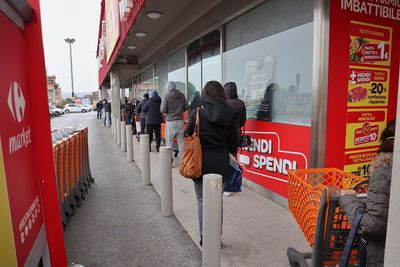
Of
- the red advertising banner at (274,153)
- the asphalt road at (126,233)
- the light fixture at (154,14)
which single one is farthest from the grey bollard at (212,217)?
the light fixture at (154,14)

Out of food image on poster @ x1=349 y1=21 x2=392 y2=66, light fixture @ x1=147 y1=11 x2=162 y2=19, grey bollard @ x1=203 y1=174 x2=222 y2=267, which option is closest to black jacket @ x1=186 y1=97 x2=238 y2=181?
grey bollard @ x1=203 y1=174 x2=222 y2=267

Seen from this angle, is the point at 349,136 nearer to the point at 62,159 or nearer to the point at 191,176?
the point at 191,176

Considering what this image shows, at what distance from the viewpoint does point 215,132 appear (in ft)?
10.1

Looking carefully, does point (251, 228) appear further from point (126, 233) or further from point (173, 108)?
point (173, 108)

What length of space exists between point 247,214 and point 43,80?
3.12 meters

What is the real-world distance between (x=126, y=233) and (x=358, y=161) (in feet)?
10.7

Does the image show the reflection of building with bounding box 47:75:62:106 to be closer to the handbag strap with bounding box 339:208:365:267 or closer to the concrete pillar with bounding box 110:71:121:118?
the concrete pillar with bounding box 110:71:121:118

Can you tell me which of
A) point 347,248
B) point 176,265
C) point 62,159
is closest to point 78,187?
point 62,159

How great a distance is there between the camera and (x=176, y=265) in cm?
308

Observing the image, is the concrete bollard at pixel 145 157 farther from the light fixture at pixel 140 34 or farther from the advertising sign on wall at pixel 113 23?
the advertising sign on wall at pixel 113 23

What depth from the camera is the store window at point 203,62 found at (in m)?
6.85

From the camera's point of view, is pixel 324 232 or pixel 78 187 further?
pixel 78 187

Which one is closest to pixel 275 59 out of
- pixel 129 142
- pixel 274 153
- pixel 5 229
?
pixel 274 153

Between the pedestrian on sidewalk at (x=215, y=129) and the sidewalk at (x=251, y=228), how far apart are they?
2.85 ft
